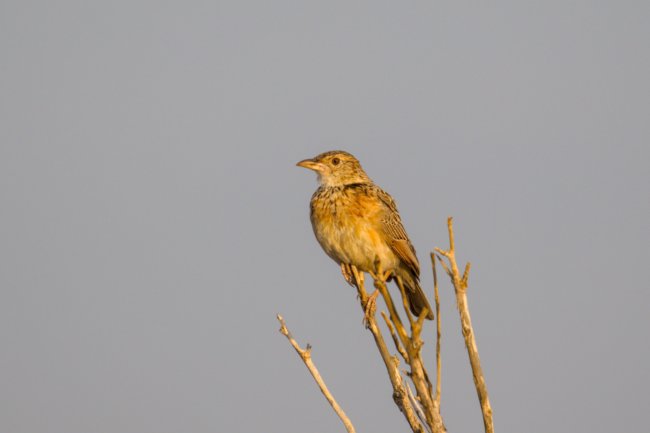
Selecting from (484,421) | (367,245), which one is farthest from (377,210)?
(484,421)

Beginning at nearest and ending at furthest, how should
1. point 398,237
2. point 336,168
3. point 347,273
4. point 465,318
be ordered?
point 465,318 < point 347,273 < point 398,237 < point 336,168

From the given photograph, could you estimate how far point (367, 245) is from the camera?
25.9 ft

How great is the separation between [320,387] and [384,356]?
38 cm

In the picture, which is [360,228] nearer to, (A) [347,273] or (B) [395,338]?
(A) [347,273]

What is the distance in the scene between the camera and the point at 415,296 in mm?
8195

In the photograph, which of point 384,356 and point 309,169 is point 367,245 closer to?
point 309,169

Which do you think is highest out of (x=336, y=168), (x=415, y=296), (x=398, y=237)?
(x=336, y=168)

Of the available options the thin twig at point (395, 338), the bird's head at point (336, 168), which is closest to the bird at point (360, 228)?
the bird's head at point (336, 168)

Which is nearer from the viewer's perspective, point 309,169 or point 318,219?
point 318,219

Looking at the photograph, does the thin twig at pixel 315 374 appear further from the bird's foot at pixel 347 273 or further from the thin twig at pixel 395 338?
the bird's foot at pixel 347 273

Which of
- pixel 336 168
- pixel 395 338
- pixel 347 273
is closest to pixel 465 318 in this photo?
pixel 395 338

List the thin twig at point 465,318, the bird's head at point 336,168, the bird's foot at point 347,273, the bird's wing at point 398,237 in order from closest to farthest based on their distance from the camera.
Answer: the thin twig at point 465,318 → the bird's foot at point 347,273 → the bird's wing at point 398,237 → the bird's head at point 336,168

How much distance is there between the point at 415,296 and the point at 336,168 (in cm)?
144

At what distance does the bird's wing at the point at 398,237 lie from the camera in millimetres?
8102
